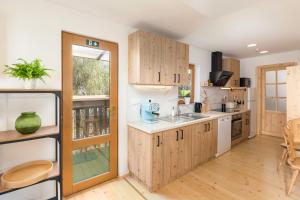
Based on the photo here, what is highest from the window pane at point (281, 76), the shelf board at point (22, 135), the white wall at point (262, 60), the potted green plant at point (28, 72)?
the white wall at point (262, 60)

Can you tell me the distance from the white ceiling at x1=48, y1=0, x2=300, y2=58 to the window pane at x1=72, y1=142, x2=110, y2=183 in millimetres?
1892

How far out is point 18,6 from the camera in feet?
5.67

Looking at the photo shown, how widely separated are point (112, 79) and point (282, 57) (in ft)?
15.2

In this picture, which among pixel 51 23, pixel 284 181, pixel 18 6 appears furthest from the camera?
pixel 284 181

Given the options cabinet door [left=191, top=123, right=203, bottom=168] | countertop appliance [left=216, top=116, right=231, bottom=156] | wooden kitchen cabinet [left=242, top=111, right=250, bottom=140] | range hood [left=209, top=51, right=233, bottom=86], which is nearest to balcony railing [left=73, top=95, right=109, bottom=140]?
cabinet door [left=191, top=123, right=203, bottom=168]

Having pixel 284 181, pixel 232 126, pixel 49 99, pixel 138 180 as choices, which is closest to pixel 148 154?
pixel 138 180

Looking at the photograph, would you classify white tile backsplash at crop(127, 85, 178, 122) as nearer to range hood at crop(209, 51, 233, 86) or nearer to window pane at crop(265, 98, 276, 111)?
range hood at crop(209, 51, 233, 86)

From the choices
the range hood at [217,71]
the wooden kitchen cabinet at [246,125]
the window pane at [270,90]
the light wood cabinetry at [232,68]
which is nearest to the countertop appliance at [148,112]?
the range hood at [217,71]

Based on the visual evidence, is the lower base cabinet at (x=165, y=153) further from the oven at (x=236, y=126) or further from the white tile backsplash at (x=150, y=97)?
the oven at (x=236, y=126)

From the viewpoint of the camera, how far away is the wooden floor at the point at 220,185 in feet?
6.95

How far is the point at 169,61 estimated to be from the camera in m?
2.71

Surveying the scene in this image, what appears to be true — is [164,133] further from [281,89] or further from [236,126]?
[281,89]

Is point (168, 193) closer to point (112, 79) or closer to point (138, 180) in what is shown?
point (138, 180)

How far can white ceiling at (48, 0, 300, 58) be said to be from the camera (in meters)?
1.91
